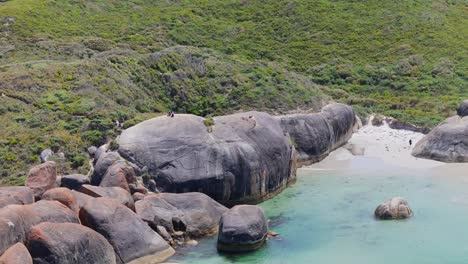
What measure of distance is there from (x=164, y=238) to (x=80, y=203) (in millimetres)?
4312

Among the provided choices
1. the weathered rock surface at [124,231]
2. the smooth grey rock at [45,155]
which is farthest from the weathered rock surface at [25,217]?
the smooth grey rock at [45,155]

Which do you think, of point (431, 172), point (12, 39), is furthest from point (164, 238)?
point (12, 39)

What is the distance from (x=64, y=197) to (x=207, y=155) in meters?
10.1

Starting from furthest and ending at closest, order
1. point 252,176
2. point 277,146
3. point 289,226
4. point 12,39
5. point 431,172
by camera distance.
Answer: point 12,39
point 431,172
point 277,146
point 252,176
point 289,226

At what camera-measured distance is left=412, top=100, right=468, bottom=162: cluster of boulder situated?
45.8m

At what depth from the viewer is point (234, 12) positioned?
91.5m

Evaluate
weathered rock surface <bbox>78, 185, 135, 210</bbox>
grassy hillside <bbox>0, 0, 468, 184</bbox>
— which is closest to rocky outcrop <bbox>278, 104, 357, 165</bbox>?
grassy hillside <bbox>0, 0, 468, 184</bbox>

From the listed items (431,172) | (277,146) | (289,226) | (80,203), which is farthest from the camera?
(431,172)

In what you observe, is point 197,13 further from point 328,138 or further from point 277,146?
point 277,146

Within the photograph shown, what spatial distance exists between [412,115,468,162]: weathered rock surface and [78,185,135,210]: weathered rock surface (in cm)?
2523

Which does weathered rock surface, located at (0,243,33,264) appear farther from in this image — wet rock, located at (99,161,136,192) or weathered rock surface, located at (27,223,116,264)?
wet rock, located at (99,161,136,192)

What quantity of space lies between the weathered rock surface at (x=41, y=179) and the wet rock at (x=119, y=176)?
271 cm

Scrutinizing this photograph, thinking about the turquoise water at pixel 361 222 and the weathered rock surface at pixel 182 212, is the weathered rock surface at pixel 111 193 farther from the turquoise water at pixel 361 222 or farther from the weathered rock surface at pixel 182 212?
the turquoise water at pixel 361 222

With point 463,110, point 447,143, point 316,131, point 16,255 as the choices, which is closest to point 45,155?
point 16,255
